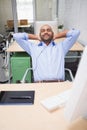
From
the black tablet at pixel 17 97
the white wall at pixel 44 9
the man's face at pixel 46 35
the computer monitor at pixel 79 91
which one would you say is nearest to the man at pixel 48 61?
the man's face at pixel 46 35

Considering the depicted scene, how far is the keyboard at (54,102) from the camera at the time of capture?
3.31 feet

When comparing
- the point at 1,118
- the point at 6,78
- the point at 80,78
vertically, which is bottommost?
the point at 6,78

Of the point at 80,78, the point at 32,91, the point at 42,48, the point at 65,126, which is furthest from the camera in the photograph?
the point at 42,48

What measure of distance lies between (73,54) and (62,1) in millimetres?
1530

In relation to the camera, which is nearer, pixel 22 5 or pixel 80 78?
pixel 80 78

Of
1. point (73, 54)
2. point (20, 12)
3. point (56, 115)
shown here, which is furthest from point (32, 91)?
point (20, 12)

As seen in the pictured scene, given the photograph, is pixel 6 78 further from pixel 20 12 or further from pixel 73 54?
pixel 20 12

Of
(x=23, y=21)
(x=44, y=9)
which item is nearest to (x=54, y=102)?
(x=44, y=9)

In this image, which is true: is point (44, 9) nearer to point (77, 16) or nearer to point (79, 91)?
point (77, 16)

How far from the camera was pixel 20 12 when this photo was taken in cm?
482

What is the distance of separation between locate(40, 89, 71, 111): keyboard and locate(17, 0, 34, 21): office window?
3.99m

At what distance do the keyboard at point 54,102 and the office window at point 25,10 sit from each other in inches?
157

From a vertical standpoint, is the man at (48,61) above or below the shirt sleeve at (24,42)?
below

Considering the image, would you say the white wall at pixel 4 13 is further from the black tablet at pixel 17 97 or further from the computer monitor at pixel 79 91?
the computer monitor at pixel 79 91
